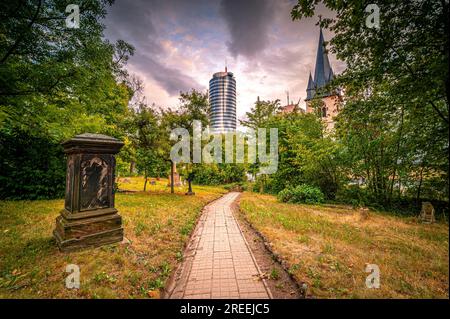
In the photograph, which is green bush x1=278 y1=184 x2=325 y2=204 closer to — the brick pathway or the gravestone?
the brick pathway

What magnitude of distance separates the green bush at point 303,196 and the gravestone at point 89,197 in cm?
1333

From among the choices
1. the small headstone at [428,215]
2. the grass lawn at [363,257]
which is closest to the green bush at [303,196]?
the grass lawn at [363,257]

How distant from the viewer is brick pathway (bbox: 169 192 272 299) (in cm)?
319

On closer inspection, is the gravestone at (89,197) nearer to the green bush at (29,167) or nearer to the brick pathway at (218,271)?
the brick pathway at (218,271)

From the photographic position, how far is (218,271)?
3914 mm

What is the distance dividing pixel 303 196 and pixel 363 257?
1130cm

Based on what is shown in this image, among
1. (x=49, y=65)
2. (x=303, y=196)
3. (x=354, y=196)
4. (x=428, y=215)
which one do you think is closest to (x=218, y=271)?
(x=428, y=215)

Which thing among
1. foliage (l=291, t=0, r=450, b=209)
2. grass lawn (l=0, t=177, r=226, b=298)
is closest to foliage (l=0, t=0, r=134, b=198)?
grass lawn (l=0, t=177, r=226, b=298)

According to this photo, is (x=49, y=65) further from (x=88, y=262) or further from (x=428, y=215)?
(x=428, y=215)
